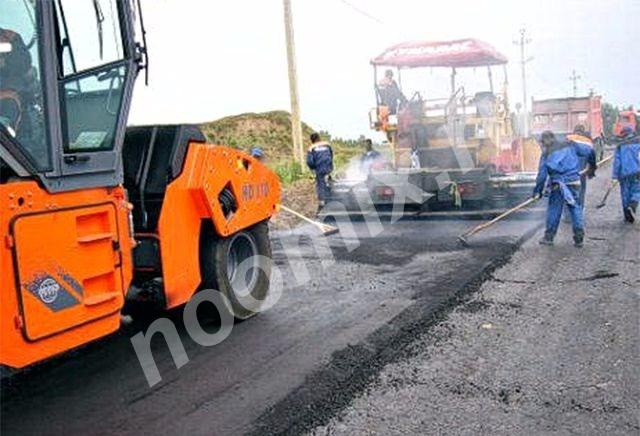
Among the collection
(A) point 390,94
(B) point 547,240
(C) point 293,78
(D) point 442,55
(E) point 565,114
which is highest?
(C) point 293,78

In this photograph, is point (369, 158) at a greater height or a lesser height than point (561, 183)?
greater

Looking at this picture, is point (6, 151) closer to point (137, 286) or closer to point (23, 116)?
point (23, 116)

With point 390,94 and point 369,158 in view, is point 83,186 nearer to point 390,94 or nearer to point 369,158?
point 390,94

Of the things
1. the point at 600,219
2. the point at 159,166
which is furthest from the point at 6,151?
the point at 600,219

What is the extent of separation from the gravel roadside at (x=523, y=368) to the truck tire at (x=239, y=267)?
1.58 metres

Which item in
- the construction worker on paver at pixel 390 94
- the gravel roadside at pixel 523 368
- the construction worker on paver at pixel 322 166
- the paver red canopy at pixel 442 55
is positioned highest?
the paver red canopy at pixel 442 55

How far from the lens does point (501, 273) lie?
699 centimetres

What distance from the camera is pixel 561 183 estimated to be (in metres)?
8.38

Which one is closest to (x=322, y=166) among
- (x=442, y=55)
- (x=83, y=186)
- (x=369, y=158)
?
(x=369, y=158)

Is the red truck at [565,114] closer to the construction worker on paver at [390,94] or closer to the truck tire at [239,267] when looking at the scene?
the construction worker on paver at [390,94]

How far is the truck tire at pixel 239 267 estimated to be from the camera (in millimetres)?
5258

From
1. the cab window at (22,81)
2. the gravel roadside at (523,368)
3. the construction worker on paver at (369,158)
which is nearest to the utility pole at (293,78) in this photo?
the construction worker on paver at (369,158)

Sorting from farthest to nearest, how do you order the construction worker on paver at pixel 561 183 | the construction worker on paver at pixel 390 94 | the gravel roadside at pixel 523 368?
the construction worker on paver at pixel 390 94
the construction worker on paver at pixel 561 183
the gravel roadside at pixel 523 368

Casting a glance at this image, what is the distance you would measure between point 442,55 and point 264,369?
9.22m
